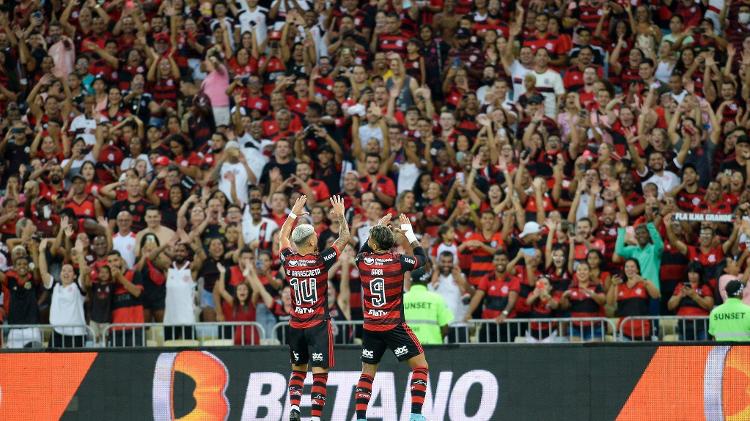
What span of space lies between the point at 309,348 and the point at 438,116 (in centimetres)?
913

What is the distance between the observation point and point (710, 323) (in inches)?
674

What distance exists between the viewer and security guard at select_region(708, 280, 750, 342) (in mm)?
16875

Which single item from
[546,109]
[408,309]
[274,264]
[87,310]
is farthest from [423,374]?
[546,109]

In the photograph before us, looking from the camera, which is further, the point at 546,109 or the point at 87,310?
the point at 546,109

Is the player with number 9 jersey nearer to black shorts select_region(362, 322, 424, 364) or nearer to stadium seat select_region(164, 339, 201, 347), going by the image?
black shorts select_region(362, 322, 424, 364)

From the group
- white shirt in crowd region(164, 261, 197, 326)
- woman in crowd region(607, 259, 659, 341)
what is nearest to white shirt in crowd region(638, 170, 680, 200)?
woman in crowd region(607, 259, 659, 341)

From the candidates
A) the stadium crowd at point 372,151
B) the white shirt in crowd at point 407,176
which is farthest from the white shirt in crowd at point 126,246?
the white shirt in crowd at point 407,176

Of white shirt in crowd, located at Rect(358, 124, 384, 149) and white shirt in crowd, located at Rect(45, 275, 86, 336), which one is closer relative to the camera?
white shirt in crowd, located at Rect(45, 275, 86, 336)

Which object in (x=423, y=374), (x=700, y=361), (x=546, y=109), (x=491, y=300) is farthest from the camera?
(x=546, y=109)

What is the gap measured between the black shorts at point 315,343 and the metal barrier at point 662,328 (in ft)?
16.1

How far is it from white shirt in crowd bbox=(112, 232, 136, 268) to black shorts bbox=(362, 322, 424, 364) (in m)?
7.29

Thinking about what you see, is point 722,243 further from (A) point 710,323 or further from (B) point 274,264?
(B) point 274,264

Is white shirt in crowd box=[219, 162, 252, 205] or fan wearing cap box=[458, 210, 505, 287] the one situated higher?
white shirt in crowd box=[219, 162, 252, 205]

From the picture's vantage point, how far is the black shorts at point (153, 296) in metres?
20.3
